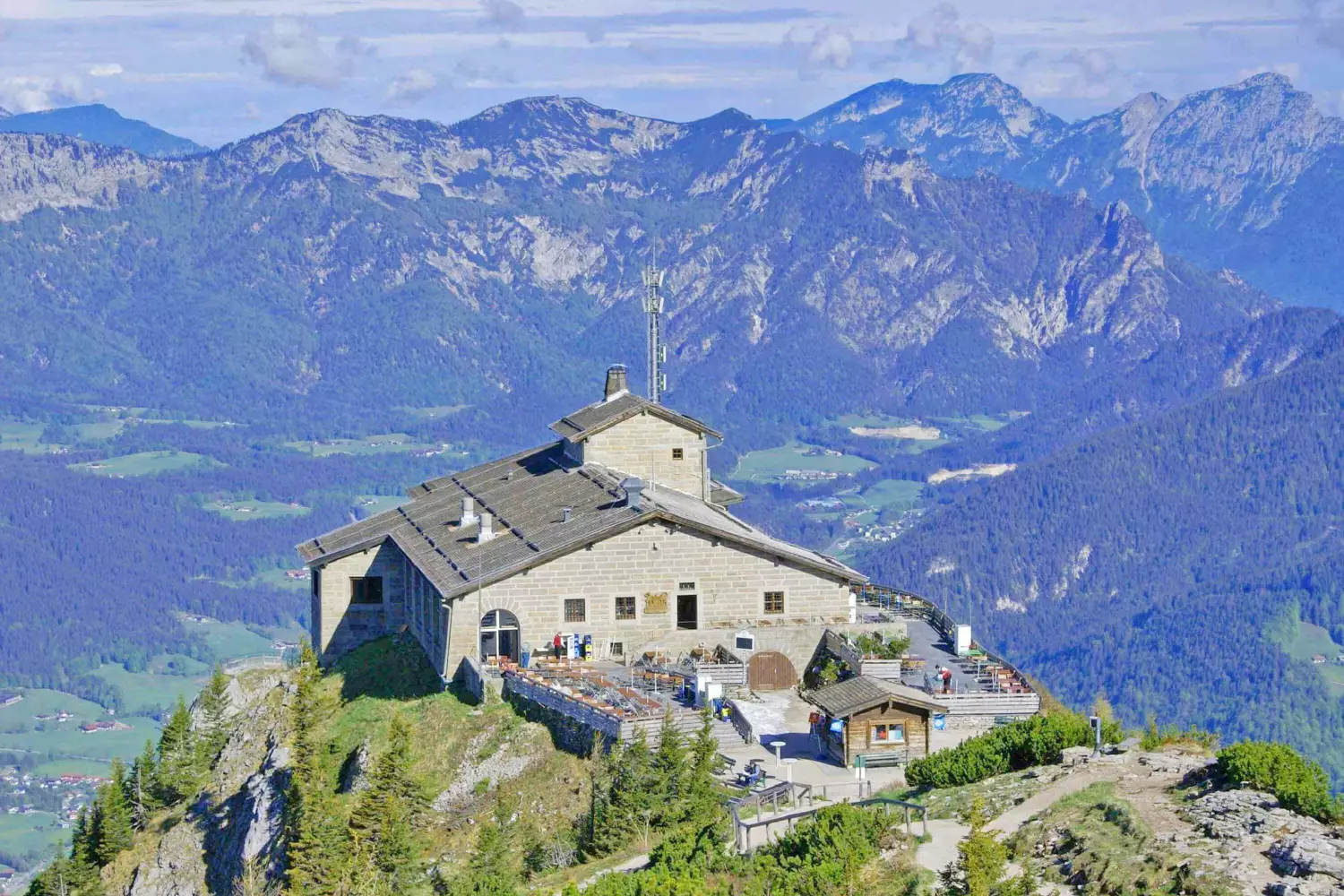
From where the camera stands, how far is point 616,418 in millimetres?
87500

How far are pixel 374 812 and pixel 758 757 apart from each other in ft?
36.4

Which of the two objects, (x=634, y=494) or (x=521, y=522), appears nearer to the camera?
(x=634, y=494)

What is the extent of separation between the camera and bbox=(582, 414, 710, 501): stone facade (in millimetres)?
88125

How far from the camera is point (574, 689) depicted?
6372cm

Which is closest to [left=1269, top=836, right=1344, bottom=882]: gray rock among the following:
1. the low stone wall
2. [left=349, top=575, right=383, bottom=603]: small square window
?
the low stone wall

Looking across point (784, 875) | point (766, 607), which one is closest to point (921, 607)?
point (766, 607)

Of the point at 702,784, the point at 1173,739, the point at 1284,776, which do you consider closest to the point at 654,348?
the point at 702,784

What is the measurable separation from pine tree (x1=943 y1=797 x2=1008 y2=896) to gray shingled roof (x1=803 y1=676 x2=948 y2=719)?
52.4ft

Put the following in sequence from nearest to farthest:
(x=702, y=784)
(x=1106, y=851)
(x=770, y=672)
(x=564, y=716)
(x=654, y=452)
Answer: (x=1106, y=851) → (x=702, y=784) → (x=564, y=716) → (x=770, y=672) → (x=654, y=452)

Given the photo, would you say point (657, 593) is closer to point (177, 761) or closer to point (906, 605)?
point (906, 605)

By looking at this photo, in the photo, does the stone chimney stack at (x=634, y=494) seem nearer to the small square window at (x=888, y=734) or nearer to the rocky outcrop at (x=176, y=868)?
the small square window at (x=888, y=734)

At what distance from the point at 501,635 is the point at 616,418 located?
1811 centimetres

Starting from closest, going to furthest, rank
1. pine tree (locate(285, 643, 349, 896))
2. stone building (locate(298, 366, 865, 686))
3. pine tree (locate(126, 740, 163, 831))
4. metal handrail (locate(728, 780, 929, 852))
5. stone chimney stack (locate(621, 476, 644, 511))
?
1. metal handrail (locate(728, 780, 929, 852))
2. pine tree (locate(285, 643, 349, 896))
3. stone building (locate(298, 366, 865, 686))
4. stone chimney stack (locate(621, 476, 644, 511))
5. pine tree (locate(126, 740, 163, 831))

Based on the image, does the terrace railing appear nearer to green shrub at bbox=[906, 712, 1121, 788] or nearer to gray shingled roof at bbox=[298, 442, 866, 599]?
gray shingled roof at bbox=[298, 442, 866, 599]
